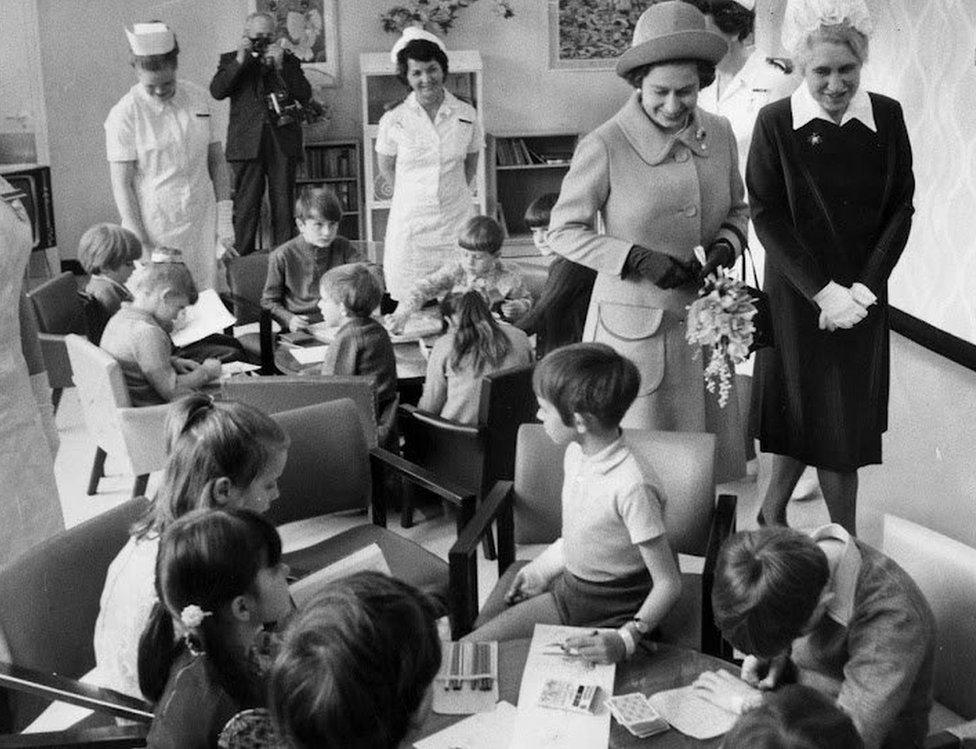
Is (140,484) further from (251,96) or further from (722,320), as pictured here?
(251,96)

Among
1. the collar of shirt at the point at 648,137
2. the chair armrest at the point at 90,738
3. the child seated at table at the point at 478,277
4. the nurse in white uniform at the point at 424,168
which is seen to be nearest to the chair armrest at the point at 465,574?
the chair armrest at the point at 90,738

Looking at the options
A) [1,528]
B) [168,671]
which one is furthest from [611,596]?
[1,528]

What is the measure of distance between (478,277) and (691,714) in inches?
126

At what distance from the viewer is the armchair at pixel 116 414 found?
163 inches

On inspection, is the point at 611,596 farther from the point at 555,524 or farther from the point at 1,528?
the point at 1,528

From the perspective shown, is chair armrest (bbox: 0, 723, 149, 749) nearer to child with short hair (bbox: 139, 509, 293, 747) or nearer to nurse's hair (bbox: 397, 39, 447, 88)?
child with short hair (bbox: 139, 509, 293, 747)

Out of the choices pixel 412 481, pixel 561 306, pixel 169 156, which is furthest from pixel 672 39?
pixel 169 156

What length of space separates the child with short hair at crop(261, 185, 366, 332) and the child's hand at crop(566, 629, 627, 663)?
10.8 ft

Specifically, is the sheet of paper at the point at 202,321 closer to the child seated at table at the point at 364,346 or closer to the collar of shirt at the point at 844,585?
the child seated at table at the point at 364,346

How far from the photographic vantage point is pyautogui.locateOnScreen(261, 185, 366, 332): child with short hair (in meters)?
5.41

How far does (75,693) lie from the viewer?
2.34m

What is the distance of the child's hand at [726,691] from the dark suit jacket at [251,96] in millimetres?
7022

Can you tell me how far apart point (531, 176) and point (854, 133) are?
6.65m

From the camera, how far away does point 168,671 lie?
7.50ft
